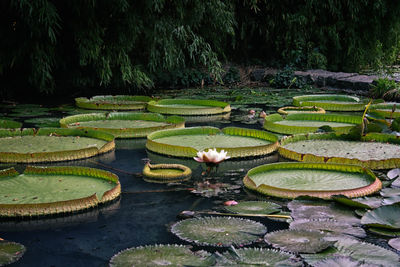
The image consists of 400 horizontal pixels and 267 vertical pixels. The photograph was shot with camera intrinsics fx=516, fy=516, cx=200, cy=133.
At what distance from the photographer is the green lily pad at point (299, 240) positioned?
6.68 feet

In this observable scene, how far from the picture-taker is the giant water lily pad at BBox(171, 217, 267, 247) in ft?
7.00

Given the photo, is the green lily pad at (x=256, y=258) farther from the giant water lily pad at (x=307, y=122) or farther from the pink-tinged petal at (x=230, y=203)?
the giant water lily pad at (x=307, y=122)

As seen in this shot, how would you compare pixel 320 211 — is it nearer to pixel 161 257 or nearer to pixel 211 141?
pixel 161 257

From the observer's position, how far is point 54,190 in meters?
2.76

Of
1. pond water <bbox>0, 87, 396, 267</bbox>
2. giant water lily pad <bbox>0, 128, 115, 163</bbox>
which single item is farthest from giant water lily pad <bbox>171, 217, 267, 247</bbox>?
giant water lily pad <bbox>0, 128, 115, 163</bbox>

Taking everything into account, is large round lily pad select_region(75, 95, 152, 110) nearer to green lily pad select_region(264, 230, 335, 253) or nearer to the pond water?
the pond water

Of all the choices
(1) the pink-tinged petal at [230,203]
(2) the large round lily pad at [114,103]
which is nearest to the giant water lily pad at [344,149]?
(1) the pink-tinged petal at [230,203]

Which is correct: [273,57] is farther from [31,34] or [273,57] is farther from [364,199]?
[364,199]

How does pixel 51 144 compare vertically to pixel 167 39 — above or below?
below

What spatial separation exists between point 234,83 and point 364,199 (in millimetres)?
6968

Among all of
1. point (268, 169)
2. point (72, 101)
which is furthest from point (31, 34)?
point (268, 169)

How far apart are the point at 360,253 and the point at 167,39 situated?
5.72 meters

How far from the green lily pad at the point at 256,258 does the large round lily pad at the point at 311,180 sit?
0.76 meters

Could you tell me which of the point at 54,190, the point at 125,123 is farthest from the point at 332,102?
the point at 54,190
